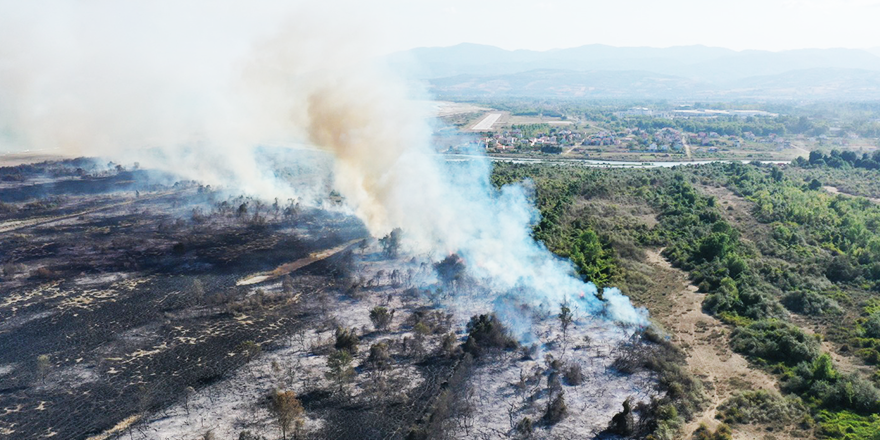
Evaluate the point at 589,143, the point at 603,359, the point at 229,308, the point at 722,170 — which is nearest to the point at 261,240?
the point at 229,308

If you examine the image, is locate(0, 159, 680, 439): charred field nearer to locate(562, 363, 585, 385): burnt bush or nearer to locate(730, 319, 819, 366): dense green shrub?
locate(562, 363, 585, 385): burnt bush

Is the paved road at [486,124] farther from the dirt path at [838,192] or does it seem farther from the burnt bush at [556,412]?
the burnt bush at [556,412]

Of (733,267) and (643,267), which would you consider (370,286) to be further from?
(733,267)

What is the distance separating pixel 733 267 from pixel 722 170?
61.1m

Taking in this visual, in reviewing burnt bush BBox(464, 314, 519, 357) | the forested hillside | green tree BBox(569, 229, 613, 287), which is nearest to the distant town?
the forested hillside

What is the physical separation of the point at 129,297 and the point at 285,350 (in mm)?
15012

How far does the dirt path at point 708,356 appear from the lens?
2778 centimetres

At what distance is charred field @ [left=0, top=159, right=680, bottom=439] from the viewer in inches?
1013

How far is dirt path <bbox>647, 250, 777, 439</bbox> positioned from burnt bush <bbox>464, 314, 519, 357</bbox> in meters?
10.2

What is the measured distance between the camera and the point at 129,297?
39.1 meters

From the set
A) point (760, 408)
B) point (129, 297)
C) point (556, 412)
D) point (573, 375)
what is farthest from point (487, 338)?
point (129, 297)

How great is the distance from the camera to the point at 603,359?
30.7m

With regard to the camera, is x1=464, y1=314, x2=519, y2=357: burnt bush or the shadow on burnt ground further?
x1=464, y1=314, x2=519, y2=357: burnt bush

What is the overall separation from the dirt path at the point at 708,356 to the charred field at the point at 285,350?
1.84 meters
